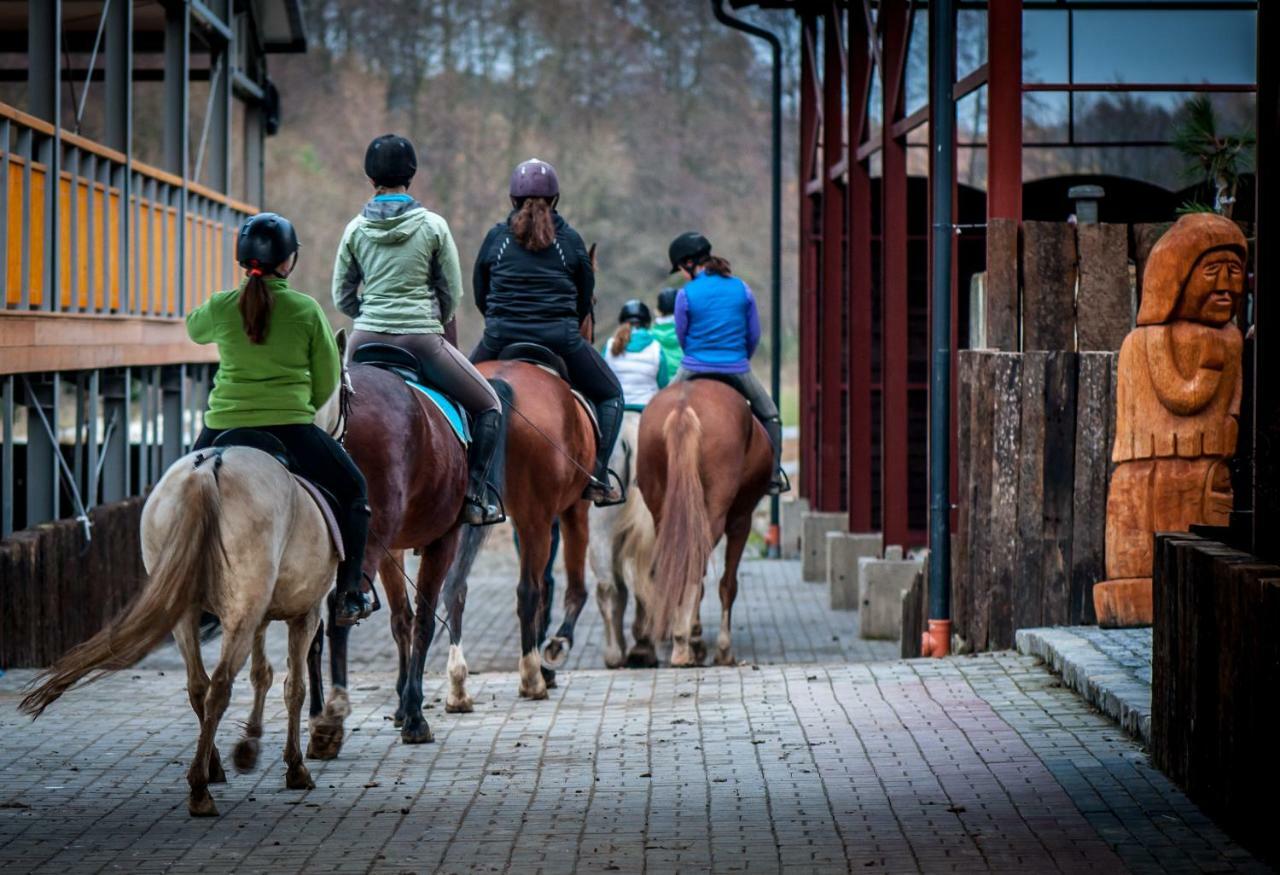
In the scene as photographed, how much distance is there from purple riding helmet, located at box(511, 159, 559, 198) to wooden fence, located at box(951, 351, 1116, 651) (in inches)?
102

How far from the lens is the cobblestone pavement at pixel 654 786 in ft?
21.0

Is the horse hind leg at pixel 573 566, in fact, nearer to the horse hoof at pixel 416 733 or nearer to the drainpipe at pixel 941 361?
the drainpipe at pixel 941 361

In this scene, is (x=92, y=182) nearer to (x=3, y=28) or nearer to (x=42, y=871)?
(x=3, y=28)

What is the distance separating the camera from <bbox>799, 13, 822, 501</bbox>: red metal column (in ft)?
74.1

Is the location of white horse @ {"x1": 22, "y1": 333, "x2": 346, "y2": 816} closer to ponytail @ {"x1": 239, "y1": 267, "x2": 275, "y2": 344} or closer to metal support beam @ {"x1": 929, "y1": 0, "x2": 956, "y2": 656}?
ponytail @ {"x1": 239, "y1": 267, "x2": 275, "y2": 344}

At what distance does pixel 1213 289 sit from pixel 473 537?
3963 millimetres

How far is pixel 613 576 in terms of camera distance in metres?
14.0

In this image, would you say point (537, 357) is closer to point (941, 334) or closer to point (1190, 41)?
point (941, 334)

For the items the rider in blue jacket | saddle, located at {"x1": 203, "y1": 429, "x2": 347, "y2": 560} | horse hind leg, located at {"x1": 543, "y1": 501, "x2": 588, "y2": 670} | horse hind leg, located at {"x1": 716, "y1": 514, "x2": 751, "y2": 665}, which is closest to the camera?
saddle, located at {"x1": 203, "y1": 429, "x2": 347, "y2": 560}

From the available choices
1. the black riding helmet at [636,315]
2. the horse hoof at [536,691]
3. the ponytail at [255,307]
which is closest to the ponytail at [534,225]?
the horse hoof at [536,691]

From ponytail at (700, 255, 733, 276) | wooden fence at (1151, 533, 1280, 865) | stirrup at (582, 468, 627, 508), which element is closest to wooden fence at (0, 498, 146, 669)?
stirrup at (582, 468, 627, 508)

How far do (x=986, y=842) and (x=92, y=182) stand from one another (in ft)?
36.8

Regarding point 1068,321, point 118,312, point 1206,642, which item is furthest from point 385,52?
point 1206,642

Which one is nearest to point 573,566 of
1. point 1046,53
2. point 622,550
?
point 622,550
